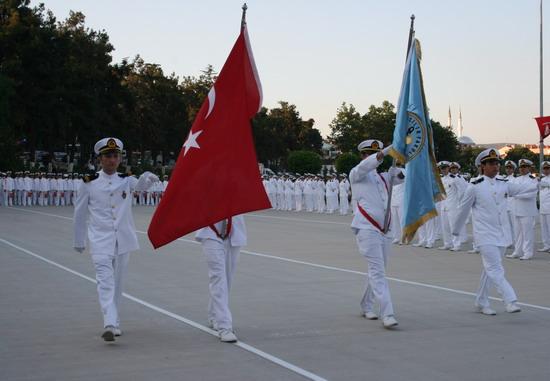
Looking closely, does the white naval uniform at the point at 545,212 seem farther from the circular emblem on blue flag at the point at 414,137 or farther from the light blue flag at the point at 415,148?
the circular emblem on blue flag at the point at 414,137

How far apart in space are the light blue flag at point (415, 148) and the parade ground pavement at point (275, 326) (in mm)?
1264

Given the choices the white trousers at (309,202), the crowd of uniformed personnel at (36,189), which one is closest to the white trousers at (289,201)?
the white trousers at (309,202)

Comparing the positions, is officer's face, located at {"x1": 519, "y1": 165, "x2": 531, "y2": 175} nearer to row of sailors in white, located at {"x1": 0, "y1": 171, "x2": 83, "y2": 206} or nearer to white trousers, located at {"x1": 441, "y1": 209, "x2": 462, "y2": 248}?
white trousers, located at {"x1": 441, "y1": 209, "x2": 462, "y2": 248}

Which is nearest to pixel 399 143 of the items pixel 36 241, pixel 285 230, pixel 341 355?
pixel 341 355

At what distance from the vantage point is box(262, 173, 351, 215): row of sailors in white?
40.0 m

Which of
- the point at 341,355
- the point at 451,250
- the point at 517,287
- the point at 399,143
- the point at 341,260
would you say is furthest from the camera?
the point at 451,250

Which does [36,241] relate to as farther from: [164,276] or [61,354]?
[61,354]

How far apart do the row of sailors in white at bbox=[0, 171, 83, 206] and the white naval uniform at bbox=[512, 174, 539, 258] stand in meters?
33.2

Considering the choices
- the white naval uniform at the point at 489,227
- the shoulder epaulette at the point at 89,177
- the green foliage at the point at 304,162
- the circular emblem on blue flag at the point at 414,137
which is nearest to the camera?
the shoulder epaulette at the point at 89,177

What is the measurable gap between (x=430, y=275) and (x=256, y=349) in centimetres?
678

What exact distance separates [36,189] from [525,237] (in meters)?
35.3

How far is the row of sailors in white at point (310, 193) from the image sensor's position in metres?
40.0

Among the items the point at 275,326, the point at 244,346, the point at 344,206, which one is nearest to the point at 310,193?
the point at 344,206

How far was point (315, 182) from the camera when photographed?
141 feet
